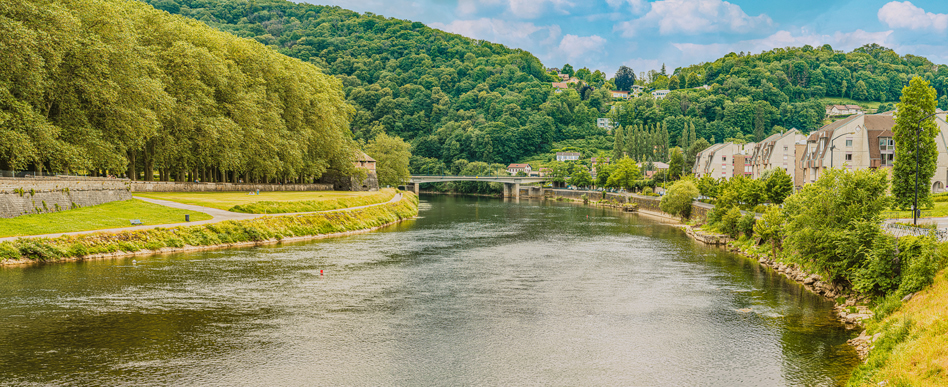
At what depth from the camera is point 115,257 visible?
3956 cm

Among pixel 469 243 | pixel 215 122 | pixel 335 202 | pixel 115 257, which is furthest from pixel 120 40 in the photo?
pixel 469 243

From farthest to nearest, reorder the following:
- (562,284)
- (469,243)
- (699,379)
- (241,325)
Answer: (469,243), (562,284), (241,325), (699,379)

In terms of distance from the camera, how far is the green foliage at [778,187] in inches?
2488

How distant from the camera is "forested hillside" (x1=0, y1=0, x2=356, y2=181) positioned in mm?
41438

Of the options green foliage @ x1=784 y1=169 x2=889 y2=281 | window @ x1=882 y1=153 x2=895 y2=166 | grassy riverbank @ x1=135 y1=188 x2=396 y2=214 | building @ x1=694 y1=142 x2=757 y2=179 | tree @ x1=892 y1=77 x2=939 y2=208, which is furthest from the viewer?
building @ x1=694 y1=142 x2=757 y2=179

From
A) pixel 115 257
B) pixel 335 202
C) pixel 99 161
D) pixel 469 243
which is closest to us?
pixel 115 257

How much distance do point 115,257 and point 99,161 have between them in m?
12.7

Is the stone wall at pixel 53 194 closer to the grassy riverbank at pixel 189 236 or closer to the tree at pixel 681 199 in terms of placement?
the grassy riverbank at pixel 189 236

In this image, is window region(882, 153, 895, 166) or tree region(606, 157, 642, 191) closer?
window region(882, 153, 895, 166)

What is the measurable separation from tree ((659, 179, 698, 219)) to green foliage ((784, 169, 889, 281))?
50.4 meters

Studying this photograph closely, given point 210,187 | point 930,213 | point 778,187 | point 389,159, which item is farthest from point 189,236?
point 389,159

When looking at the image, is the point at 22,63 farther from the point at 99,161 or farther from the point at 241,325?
the point at 241,325

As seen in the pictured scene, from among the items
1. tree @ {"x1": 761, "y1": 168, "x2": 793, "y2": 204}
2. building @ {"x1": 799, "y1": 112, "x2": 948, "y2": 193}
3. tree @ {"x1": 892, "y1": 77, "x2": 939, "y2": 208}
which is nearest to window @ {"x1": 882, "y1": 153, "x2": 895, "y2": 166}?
building @ {"x1": 799, "y1": 112, "x2": 948, "y2": 193}

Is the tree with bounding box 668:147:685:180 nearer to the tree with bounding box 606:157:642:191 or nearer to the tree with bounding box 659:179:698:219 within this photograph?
the tree with bounding box 606:157:642:191
